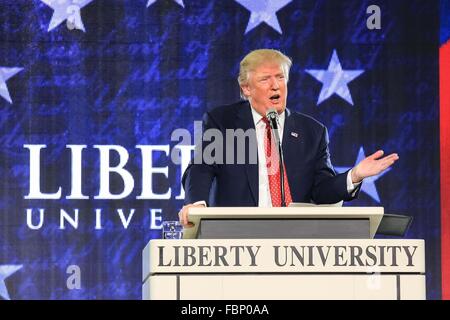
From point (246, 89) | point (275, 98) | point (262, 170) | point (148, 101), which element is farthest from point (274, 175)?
point (148, 101)

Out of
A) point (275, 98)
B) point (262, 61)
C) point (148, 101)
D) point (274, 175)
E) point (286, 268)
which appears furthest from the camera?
point (148, 101)

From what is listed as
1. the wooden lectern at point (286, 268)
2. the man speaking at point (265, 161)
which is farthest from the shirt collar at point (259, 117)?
the wooden lectern at point (286, 268)

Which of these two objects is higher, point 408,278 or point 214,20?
point 214,20

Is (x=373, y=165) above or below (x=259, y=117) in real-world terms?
below

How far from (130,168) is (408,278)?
3.29 meters

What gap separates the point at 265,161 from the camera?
4156 mm

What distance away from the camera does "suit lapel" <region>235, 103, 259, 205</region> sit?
4148 millimetres

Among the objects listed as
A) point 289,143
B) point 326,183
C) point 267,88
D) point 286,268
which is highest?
point 267,88

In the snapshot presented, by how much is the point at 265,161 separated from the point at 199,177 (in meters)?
0.27

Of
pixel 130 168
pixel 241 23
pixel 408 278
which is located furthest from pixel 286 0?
pixel 408 278

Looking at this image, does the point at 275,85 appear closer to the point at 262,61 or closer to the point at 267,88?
the point at 267,88

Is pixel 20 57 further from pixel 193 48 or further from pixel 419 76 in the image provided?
pixel 419 76

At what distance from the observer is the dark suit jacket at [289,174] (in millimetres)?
4113

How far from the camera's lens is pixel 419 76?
6.40 m
